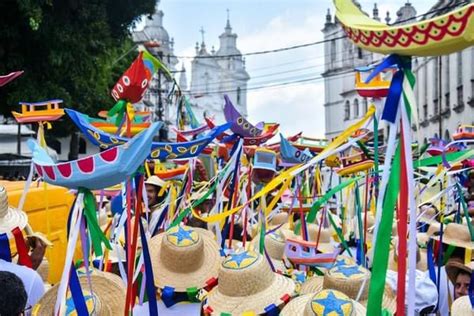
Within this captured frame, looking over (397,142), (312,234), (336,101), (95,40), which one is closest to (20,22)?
(95,40)

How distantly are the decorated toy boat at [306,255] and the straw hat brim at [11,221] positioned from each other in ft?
6.61

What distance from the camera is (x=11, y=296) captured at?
241 centimetres

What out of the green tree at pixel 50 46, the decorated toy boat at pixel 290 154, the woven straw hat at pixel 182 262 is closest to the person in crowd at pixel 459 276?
the woven straw hat at pixel 182 262

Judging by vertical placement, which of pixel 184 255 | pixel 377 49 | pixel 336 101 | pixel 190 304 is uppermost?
pixel 336 101

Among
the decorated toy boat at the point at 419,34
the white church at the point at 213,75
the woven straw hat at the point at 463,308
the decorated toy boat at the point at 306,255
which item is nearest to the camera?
the decorated toy boat at the point at 419,34

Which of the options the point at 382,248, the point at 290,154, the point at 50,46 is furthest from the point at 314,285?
the point at 50,46

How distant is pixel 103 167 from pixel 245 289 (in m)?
0.97

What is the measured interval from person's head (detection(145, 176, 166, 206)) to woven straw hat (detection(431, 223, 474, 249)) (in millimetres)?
2562

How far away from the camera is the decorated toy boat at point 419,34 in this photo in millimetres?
1900

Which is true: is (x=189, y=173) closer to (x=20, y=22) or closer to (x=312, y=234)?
(x=312, y=234)

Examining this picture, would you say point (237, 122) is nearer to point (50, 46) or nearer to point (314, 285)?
point (314, 285)

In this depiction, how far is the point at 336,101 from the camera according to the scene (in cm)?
4959

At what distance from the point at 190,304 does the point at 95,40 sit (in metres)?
8.60

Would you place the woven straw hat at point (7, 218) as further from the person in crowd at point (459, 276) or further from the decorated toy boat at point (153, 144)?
the person in crowd at point (459, 276)
